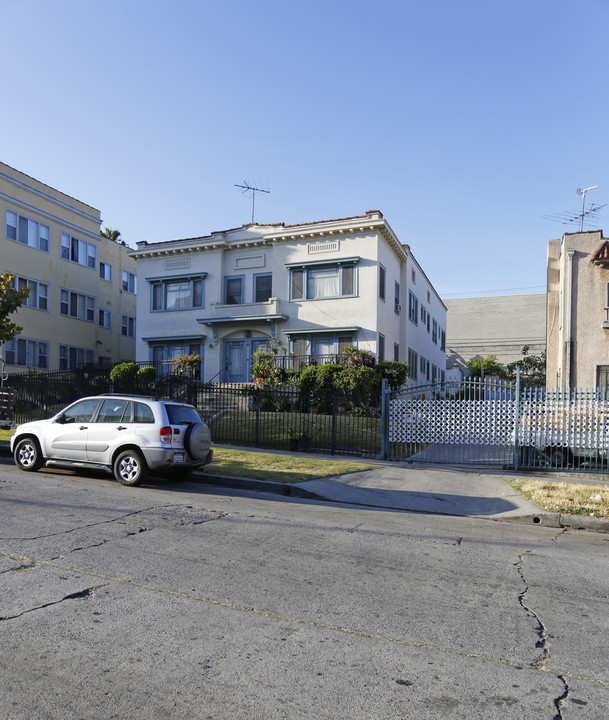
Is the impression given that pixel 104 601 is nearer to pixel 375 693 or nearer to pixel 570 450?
pixel 375 693

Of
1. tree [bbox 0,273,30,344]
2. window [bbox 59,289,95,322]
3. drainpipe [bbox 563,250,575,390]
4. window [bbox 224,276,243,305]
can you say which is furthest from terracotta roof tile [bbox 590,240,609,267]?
window [bbox 59,289,95,322]

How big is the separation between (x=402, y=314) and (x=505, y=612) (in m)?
27.8

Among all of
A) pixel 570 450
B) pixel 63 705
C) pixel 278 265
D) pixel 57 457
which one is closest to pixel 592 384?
pixel 570 450

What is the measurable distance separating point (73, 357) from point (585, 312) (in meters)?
25.7

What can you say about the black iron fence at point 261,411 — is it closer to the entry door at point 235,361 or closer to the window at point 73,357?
the entry door at point 235,361

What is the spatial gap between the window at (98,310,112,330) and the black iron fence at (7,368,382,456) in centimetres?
1195

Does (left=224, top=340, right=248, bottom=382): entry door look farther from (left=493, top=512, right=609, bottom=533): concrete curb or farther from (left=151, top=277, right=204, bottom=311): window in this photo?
(left=493, top=512, right=609, bottom=533): concrete curb

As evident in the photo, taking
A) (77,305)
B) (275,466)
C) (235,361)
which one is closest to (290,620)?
(275,466)

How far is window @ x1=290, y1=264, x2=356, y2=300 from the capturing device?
28.0 metres

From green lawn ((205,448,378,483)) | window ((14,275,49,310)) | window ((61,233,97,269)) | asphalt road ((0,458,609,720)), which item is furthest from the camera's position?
window ((61,233,97,269))

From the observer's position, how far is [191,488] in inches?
462

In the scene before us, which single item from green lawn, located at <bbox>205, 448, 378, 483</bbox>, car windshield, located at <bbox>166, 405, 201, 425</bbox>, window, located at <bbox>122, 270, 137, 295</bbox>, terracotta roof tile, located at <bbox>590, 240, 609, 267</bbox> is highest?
window, located at <bbox>122, 270, 137, 295</bbox>

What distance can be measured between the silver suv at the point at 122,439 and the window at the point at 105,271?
25.5 metres

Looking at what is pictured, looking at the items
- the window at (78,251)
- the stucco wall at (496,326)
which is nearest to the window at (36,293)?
the window at (78,251)
